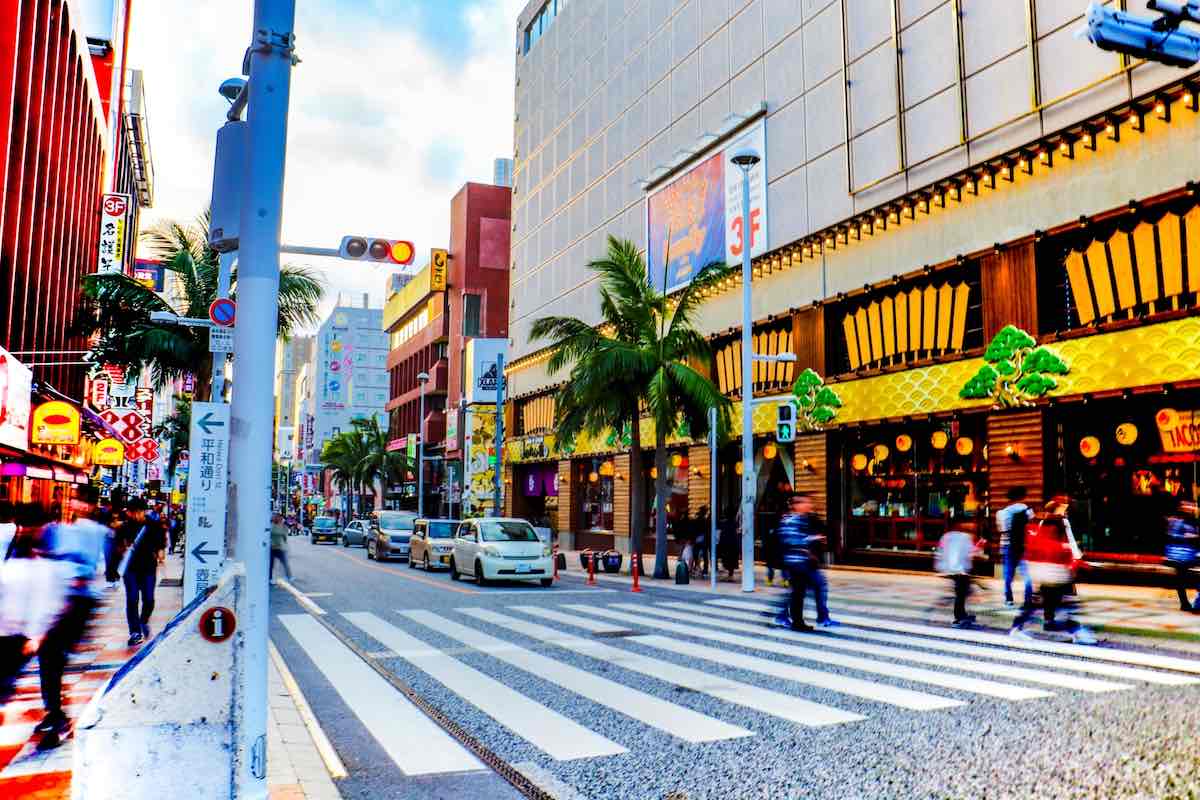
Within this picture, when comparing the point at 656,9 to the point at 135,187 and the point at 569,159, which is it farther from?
the point at 135,187

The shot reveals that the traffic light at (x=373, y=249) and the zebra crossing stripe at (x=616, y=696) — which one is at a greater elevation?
the traffic light at (x=373, y=249)

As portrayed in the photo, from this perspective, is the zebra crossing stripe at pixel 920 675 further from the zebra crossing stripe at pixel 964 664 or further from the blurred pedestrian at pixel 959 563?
the blurred pedestrian at pixel 959 563

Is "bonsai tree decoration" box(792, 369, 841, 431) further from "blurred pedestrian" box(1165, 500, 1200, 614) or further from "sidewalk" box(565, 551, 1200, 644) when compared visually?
"blurred pedestrian" box(1165, 500, 1200, 614)

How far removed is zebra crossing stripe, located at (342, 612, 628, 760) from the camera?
22.5 feet

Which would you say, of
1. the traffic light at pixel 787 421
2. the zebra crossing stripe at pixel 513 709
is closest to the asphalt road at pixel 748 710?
the zebra crossing stripe at pixel 513 709

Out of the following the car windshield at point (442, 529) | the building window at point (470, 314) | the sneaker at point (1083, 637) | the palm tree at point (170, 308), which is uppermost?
the building window at point (470, 314)

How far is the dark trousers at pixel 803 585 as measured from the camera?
13359 mm

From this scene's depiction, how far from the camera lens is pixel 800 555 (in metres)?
13.3

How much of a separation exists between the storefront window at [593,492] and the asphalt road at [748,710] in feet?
87.3

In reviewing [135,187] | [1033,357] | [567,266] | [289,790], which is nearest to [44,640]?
[289,790]

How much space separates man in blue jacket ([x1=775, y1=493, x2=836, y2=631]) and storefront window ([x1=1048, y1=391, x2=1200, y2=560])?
29.8ft

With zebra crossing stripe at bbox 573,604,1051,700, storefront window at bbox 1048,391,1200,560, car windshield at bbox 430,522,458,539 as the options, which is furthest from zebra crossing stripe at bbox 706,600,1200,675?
car windshield at bbox 430,522,458,539

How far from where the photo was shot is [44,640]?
714cm

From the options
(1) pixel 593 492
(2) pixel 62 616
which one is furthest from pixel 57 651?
(1) pixel 593 492
